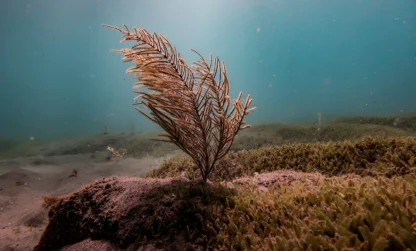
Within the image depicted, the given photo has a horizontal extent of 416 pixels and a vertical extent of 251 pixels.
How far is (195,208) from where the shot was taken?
3031mm

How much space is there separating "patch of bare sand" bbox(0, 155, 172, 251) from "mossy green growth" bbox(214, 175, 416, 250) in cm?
402

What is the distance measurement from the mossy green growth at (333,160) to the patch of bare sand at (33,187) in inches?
129

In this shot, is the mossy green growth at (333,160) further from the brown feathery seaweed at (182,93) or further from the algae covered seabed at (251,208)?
the brown feathery seaweed at (182,93)

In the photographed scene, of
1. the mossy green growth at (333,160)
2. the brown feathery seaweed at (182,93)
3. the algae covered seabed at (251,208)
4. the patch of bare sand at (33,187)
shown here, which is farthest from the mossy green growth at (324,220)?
the patch of bare sand at (33,187)

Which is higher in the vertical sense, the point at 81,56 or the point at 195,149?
the point at 81,56

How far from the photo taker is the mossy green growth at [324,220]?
1.78 m

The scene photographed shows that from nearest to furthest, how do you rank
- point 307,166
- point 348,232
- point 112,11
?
point 348,232 → point 307,166 → point 112,11

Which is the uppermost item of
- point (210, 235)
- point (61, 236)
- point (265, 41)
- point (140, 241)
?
point (265, 41)

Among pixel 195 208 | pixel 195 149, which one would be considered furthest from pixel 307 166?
pixel 195 208

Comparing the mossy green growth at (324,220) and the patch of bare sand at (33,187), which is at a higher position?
the mossy green growth at (324,220)

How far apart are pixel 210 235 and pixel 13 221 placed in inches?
218

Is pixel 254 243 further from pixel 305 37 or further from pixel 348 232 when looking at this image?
pixel 305 37

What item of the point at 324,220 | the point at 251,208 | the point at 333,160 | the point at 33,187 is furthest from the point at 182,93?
the point at 33,187

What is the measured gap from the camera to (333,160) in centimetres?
543
